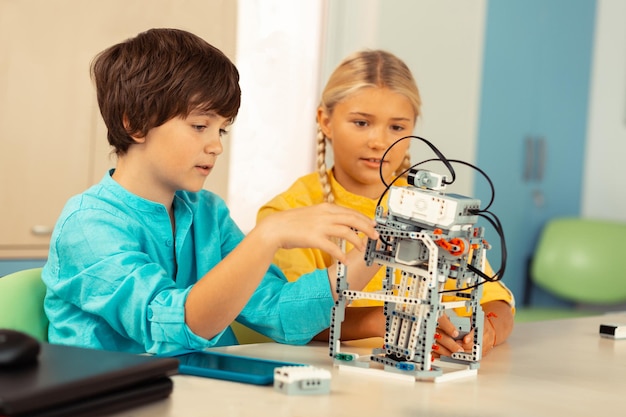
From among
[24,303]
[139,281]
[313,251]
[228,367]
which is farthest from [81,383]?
[313,251]

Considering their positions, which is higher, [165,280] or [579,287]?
[165,280]

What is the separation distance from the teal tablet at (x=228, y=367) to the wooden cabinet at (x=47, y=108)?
155 centimetres

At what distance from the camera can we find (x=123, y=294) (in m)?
1.22

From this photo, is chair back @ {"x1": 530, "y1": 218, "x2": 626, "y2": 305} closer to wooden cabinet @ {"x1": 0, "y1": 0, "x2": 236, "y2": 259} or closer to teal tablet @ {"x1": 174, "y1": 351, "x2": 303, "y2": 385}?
wooden cabinet @ {"x1": 0, "y1": 0, "x2": 236, "y2": 259}

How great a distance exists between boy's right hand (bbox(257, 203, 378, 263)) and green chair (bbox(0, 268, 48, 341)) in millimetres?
420

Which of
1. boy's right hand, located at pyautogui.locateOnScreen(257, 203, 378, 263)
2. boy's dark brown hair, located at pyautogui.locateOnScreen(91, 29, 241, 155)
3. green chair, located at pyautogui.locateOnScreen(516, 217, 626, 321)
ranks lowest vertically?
green chair, located at pyautogui.locateOnScreen(516, 217, 626, 321)

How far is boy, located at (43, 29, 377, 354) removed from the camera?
1174mm

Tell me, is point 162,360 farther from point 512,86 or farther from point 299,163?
point 512,86

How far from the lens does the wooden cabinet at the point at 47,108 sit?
2.50m

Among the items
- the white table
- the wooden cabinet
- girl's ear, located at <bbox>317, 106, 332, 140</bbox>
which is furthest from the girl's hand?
the wooden cabinet

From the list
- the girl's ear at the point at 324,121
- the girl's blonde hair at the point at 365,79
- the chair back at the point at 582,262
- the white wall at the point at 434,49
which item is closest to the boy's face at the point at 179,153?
the girl's blonde hair at the point at 365,79

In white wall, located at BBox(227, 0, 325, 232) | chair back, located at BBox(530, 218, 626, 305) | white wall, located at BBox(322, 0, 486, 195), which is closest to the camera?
white wall, located at BBox(227, 0, 325, 232)

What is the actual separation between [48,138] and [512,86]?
8.19 ft

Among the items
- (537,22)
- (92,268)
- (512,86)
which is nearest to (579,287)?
(512,86)
